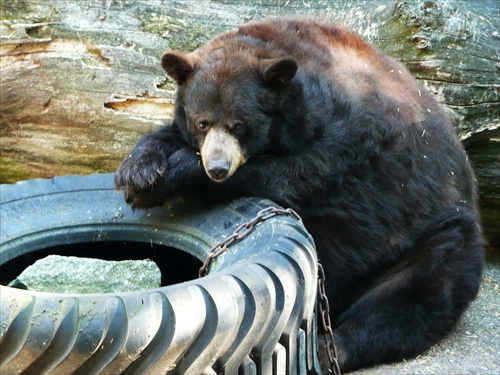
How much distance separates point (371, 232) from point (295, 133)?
805 millimetres

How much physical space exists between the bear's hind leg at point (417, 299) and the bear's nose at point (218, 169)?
3.94 ft

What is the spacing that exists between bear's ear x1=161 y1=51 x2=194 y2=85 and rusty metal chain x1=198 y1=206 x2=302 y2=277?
117 centimetres

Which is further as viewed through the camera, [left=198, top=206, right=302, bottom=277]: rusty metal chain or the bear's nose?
the bear's nose

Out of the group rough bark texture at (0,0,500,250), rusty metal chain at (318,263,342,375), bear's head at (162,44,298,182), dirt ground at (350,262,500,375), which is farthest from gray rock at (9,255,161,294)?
rough bark texture at (0,0,500,250)

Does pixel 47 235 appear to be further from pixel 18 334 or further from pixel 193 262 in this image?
pixel 18 334

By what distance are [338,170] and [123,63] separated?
2.23 metres

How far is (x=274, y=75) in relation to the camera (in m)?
4.71

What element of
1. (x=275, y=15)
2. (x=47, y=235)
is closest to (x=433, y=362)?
(x=47, y=235)

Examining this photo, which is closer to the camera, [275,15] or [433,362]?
[433,362]

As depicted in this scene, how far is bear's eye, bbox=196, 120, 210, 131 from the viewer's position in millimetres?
4818

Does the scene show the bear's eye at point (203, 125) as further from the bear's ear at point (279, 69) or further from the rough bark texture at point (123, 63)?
the rough bark texture at point (123, 63)

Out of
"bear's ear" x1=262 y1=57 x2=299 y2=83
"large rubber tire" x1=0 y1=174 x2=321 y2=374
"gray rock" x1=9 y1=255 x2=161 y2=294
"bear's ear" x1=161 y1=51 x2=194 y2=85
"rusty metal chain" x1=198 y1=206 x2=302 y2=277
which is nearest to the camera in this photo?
"large rubber tire" x1=0 y1=174 x2=321 y2=374

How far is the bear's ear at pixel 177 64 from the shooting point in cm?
488

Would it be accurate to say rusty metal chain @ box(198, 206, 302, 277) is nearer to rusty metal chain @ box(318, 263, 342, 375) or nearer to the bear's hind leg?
rusty metal chain @ box(318, 263, 342, 375)
